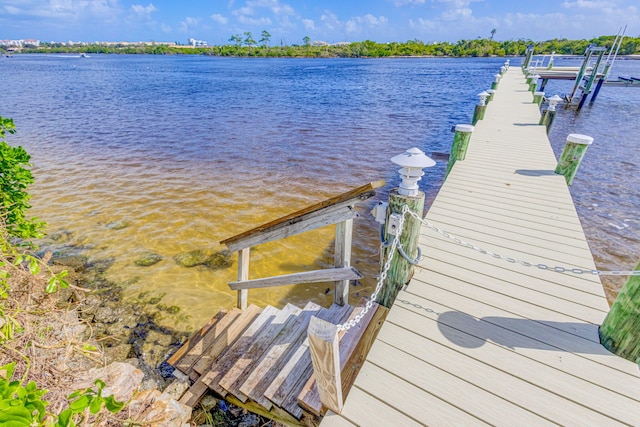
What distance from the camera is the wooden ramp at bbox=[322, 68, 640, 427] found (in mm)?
2301

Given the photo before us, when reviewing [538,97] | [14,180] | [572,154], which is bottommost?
[538,97]

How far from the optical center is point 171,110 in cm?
2231

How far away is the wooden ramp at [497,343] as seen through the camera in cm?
230

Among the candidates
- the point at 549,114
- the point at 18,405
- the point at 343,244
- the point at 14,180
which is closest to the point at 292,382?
the point at 343,244

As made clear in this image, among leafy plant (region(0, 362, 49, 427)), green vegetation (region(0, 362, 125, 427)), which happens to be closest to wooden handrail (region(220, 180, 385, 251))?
green vegetation (region(0, 362, 125, 427))

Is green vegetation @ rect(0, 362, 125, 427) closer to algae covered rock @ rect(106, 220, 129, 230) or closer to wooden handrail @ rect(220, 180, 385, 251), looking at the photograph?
wooden handrail @ rect(220, 180, 385, 251)

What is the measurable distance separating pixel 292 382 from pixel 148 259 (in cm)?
506

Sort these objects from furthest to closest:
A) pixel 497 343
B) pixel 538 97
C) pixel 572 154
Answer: pixel 538 97 → pixel 572 154 → pixel 497 343

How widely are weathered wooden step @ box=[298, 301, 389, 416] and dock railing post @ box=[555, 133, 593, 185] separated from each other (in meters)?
5.73

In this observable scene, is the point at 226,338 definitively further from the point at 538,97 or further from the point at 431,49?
the point at 431,49

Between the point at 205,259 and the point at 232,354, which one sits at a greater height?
the point at 232,354

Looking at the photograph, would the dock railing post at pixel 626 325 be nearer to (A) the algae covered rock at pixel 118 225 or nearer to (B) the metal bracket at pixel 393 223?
(B) the metal bracket at pixel 393 223

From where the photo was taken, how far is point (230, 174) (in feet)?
36.4

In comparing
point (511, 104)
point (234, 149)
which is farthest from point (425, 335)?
point (511, 104)
